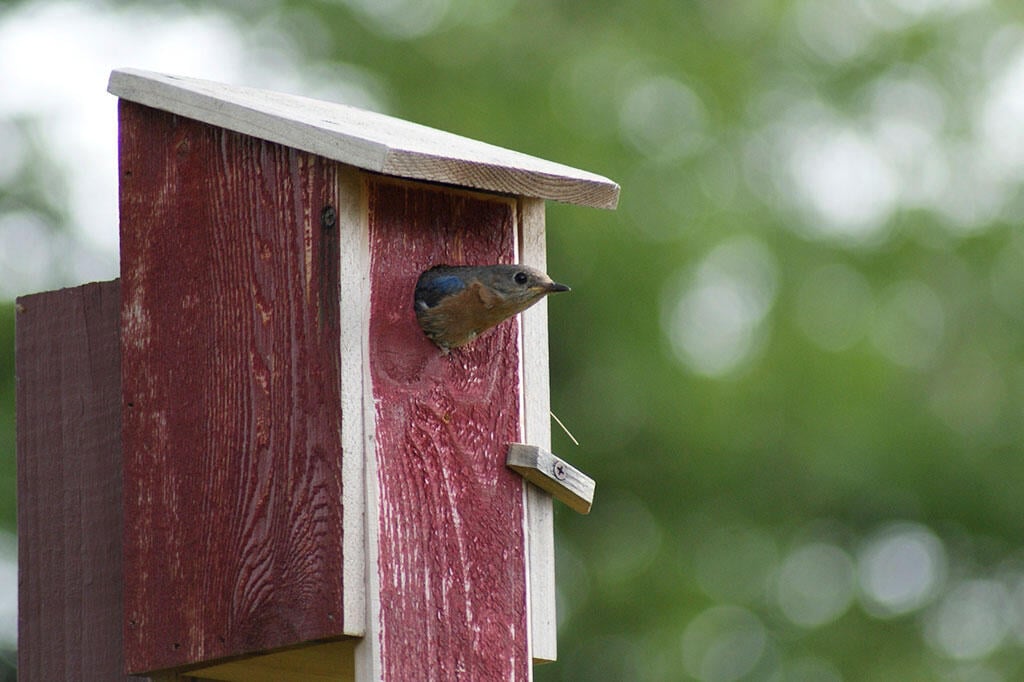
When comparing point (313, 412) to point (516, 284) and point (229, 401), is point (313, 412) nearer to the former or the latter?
point (229, 401)

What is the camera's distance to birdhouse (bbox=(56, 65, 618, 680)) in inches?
139

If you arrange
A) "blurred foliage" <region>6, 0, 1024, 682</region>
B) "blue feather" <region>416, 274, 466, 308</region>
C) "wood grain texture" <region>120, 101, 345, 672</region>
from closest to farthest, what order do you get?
"wood grain texture" <region>120, 101, 345, 672</region>, "blue feather" <region>416, 274, 466, 308</region>, "blurred foliage" <region>6, 0, 1024, 682</region>

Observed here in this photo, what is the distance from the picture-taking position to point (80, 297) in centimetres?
405

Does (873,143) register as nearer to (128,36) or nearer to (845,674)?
(845,674)

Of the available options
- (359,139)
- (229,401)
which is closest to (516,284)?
(359,139)

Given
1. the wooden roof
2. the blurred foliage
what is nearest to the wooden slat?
the wooden roof

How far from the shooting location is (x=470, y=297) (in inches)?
149

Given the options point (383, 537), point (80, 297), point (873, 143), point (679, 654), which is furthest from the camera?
point (873, 143)

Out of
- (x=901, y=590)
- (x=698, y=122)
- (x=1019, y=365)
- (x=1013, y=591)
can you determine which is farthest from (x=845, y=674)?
(x=698, y=122)

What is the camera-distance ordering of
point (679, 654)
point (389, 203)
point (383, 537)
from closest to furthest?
point (383, 537) → point (389, 203) → point (679, 654)

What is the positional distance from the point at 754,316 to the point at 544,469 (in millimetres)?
7335

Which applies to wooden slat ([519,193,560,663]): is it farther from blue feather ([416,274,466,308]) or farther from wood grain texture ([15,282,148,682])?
wood grain texture ([15,282,148,682])

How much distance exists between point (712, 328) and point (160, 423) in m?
7.42

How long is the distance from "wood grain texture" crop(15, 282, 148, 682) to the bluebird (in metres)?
0.69
